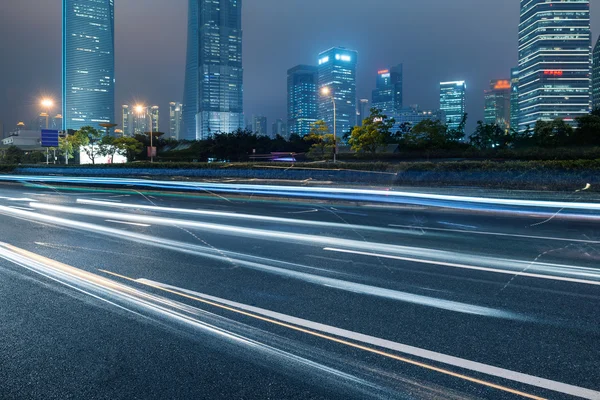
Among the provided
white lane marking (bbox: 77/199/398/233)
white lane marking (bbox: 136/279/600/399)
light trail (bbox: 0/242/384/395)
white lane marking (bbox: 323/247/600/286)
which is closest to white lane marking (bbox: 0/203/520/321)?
white lane marking (bbox: 136/279/600/399)

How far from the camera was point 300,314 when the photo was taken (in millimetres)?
5340

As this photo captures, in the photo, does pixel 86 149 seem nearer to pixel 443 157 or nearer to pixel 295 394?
pixel 443 157

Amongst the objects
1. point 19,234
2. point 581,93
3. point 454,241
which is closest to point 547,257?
point 454,241

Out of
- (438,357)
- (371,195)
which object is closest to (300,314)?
(438,357)

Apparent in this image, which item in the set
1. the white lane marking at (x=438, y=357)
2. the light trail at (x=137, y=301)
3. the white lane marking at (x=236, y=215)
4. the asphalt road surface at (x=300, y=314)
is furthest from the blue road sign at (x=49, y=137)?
the white lane marking at (x=438, y=357)

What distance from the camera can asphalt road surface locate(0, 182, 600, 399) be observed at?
3744 millimetres

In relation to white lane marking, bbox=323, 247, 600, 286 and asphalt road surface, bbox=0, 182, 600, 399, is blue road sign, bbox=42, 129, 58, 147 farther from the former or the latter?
white lane marking, bbox=323, 247, 600, 286

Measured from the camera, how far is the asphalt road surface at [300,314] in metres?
3.74

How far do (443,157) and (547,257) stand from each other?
49049 millimetres

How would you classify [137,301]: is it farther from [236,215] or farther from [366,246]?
[236,215]

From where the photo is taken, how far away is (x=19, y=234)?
38.2 feet

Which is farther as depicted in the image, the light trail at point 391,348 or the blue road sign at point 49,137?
the blue road sign at point 49,137

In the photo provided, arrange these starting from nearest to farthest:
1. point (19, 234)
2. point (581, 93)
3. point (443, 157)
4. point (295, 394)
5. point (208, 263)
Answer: point (295, 394) → point (208, 263) → point (19, 234) → point (443, 157) → point (581, 93)

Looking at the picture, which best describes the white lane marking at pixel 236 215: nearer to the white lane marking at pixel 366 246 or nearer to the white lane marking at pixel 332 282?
the white lane marking at pixel 366 246
